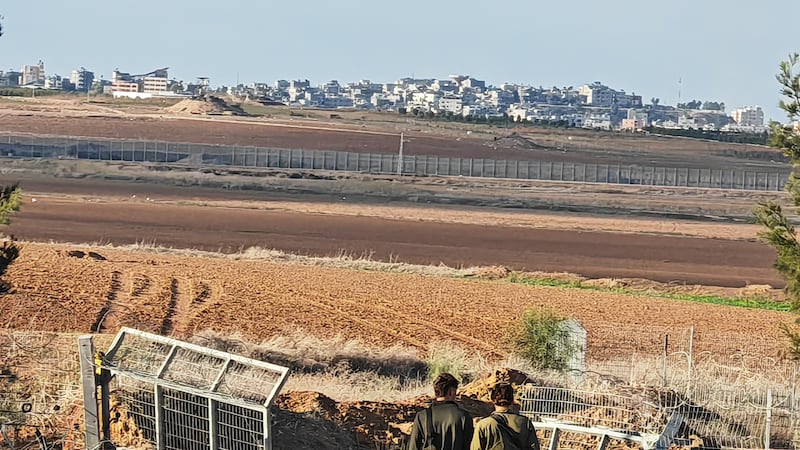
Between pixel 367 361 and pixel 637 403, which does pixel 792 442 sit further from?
pixel 367 361

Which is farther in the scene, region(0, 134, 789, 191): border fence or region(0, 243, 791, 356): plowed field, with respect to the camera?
region(0, 134, 789, 191): border fence

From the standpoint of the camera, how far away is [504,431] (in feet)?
31.1

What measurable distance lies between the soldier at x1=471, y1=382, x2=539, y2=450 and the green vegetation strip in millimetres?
29610

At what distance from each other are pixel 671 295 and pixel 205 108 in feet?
333

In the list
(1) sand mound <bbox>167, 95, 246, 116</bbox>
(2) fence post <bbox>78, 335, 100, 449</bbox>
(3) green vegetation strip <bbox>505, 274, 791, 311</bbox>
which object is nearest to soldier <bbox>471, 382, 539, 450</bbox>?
(2) fence post <bbox>78, 335, 100, 449</bbox>

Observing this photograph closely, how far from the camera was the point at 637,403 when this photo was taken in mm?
15359

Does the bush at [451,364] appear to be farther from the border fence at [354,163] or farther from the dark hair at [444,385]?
the border fence at [354,163]

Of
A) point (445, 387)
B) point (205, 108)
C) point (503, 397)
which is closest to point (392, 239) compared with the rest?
point (445, 387)

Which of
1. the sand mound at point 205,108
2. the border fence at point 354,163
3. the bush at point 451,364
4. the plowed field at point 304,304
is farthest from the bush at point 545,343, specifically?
the sand mound at point 205,108

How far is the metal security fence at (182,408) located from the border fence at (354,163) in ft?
238

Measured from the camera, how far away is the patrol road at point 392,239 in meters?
47.2

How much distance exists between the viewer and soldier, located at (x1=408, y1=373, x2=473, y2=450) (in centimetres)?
956

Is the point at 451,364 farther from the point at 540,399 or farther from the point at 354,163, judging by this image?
the point at 354,163

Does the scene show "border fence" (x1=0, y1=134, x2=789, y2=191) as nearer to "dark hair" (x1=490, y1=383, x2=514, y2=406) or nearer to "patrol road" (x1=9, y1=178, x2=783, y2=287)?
"patrol road" (x1=9, y1=178, x2=783, y2=287)
